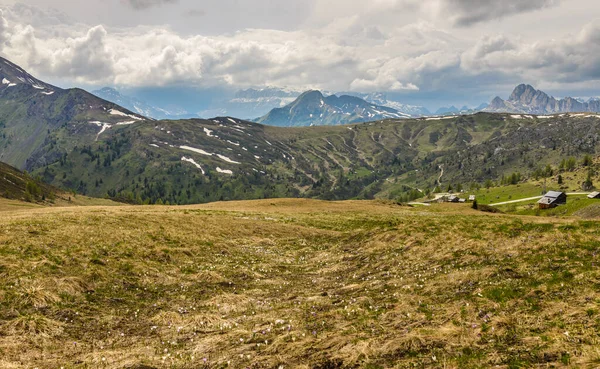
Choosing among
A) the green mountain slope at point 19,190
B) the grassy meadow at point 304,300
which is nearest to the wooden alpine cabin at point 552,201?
the grassy meadow at point 304,300

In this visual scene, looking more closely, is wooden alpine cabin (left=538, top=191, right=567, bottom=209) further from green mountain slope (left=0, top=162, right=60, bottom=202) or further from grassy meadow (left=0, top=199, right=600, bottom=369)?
green mountain slope (left=0, top=162, right=60, bottom=202)

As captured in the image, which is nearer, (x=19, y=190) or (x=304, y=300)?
(x=304, y=300)

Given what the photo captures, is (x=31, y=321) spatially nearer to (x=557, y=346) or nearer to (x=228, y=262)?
(x=228, y=262)

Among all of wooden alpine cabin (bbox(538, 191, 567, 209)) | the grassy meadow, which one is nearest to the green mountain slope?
the grassy meadow

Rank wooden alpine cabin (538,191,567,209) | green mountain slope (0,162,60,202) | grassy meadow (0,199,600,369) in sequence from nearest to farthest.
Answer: grassy meadow (0,199,600,369)
wooden alpine cabin (538,191,567,209)
green mountain slope (0,162,60,202)

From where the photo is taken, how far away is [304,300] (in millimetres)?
18562

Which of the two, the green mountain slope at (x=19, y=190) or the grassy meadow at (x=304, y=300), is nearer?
the grassy meadow at (x=304, y=300)

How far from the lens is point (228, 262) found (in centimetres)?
2783

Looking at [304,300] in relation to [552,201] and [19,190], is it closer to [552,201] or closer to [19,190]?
[552,201]

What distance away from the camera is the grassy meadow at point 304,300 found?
11781 mm

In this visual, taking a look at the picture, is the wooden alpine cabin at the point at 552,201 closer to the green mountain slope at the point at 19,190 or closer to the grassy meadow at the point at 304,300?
the grassy meadow at the point at 304,300

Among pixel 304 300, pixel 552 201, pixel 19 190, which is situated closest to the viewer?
pixel 304 300

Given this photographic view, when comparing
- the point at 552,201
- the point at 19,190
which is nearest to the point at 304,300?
the point at 552,201

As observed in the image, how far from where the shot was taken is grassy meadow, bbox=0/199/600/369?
11781 mm
